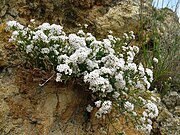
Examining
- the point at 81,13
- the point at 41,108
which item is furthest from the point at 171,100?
the point at 41,108

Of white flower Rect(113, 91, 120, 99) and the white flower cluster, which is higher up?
white flower Rect(113, 91, 120, 99)

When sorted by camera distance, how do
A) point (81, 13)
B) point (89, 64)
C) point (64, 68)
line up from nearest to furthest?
point (64, 68), point (89, 64), point (81, 13)

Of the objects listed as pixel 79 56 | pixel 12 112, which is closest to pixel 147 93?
pixel 79 56

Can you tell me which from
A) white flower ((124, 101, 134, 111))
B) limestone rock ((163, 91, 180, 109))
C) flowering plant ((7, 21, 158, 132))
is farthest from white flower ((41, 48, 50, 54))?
limestone rock ((163, 91, 180, 109))

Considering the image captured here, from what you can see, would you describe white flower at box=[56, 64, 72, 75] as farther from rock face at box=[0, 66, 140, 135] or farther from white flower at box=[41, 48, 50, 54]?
rock face at box=[0, 66, 140, 135]

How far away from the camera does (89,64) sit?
8.44 ft

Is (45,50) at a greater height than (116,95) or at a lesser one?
greater

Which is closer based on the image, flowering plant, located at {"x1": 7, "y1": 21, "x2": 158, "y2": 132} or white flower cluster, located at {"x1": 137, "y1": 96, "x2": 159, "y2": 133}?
flowering plant, located at {"x1": 7, "y1": 21, "x2": 158, "y2": 132}

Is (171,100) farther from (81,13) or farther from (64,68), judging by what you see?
(64,68)

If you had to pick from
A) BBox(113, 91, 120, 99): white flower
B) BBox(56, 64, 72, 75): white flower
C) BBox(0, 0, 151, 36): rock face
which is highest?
BBox(56, 64, 72, 75): white flower

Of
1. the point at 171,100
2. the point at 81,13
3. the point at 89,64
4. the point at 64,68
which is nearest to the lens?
the point at 64,68

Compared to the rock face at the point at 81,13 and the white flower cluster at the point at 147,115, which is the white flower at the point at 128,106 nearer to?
the white flower cluster at the point at 147,115

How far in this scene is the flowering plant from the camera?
2.52 meters

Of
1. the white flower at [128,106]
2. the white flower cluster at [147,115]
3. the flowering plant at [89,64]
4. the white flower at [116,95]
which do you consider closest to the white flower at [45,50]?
the flowering plant at [89,64]
